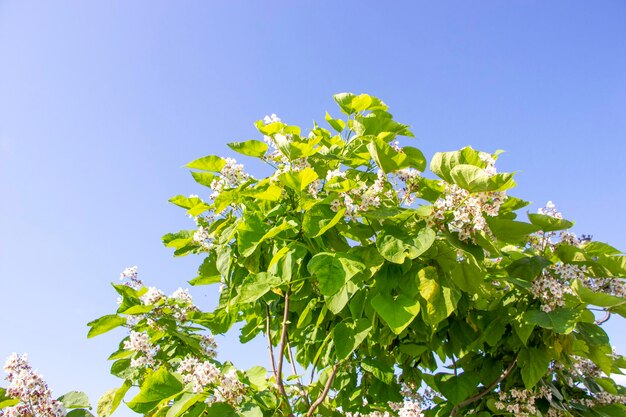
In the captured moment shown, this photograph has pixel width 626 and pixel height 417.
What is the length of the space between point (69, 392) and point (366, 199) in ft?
5.30

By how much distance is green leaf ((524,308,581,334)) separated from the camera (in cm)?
234

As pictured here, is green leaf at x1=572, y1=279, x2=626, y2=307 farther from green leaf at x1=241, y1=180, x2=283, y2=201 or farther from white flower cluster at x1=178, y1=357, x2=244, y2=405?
white flower cluster at x1=178, y1=357, x2=244, y2=405

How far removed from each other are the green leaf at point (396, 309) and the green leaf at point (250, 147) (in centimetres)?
98

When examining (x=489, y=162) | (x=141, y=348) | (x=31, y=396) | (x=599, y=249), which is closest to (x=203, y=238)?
(x=141, y=348)

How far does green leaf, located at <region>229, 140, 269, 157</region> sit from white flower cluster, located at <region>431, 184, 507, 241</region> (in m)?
0.95

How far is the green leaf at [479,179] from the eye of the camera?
215 cm

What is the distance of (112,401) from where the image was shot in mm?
2883

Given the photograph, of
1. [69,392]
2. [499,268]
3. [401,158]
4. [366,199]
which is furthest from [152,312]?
[499,268]

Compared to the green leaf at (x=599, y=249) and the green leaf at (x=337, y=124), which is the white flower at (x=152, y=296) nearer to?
the green leaf at (x=337, y=124)

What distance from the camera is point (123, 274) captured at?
3250 millimetres

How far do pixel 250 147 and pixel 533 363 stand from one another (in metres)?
1.82

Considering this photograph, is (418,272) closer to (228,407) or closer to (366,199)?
(366,199)

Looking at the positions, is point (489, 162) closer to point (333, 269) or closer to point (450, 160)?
point (450, 160)

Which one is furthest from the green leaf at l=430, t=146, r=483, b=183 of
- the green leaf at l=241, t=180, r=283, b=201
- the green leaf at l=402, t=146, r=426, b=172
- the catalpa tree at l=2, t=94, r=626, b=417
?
the green leaf at l=241, t=180, r=283, b=201
